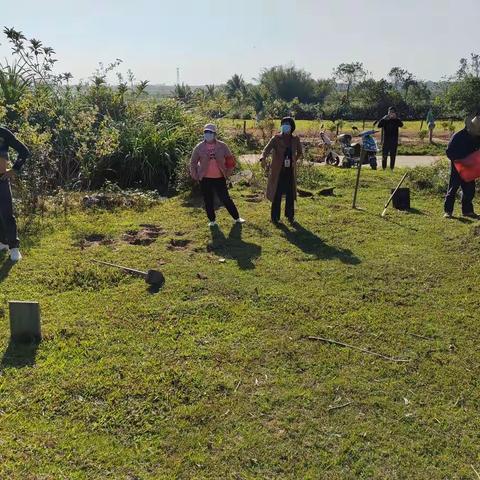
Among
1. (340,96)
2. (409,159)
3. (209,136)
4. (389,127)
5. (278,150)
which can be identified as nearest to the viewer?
(209,136)

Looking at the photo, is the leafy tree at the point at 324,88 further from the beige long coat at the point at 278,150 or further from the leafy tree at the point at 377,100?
the beige long coat at the point at 278,150

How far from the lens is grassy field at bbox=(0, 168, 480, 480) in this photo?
9.86ft

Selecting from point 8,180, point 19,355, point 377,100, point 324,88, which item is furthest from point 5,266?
point 324,88

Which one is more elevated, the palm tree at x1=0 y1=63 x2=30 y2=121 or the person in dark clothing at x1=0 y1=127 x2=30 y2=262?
the palm tree at x1=0 y1=63 x2=30 y2=121

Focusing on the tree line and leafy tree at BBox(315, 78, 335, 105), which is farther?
leafy tree at BBox(315, 78, 335, 105)

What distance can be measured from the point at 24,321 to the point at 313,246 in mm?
3801

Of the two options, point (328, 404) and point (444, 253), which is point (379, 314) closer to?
point (328, 404)

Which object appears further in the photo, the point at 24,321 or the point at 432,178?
the point at 432,178

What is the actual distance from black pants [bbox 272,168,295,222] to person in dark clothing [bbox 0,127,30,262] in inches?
136

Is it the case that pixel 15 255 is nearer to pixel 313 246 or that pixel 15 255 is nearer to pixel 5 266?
pixel 5 266

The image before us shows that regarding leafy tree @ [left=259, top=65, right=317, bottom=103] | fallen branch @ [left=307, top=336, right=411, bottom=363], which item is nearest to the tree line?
leafy tree @ [left=259, top=65, right=317, bottom=103]

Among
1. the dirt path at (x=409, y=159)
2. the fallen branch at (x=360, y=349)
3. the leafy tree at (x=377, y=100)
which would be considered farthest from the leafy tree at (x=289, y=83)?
the fallen branch at (x=360, y=349)

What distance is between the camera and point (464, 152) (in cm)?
779

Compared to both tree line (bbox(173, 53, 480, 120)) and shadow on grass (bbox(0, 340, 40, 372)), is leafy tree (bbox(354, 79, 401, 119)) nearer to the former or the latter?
tree line (bbox(173, 53, 480, 120))
